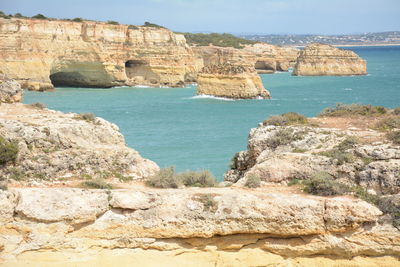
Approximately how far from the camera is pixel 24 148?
1266 cm

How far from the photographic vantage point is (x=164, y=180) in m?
11.9

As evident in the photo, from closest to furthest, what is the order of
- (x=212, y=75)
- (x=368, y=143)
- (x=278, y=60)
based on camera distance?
(x=368, y=143) → (x=212, y=75) → (x=278, y=60)

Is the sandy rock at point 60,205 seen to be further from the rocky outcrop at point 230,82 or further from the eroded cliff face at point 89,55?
the eroded cliff face at point 89,55

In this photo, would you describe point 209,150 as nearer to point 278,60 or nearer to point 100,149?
point 100,149

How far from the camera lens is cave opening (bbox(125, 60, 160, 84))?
2859 inches

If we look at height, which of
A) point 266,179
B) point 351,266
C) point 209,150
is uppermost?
point 266,179

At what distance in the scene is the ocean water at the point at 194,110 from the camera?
2902 cm

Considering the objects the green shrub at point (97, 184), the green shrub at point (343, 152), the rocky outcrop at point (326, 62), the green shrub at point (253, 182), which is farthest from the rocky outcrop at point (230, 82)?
the green shrub at point (97, 184)

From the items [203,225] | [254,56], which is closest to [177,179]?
[203,225]

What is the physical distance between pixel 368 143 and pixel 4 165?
916cm

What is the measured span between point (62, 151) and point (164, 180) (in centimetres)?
304

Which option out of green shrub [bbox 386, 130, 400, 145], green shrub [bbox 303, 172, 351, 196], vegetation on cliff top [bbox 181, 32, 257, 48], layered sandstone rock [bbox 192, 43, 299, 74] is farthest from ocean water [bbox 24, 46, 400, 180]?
vegetation on cliff top [bbox 181, 32, 257, 48]

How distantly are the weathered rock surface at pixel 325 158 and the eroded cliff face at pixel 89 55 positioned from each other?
51765 mm

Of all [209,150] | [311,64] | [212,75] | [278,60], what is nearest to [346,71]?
[311,64]
